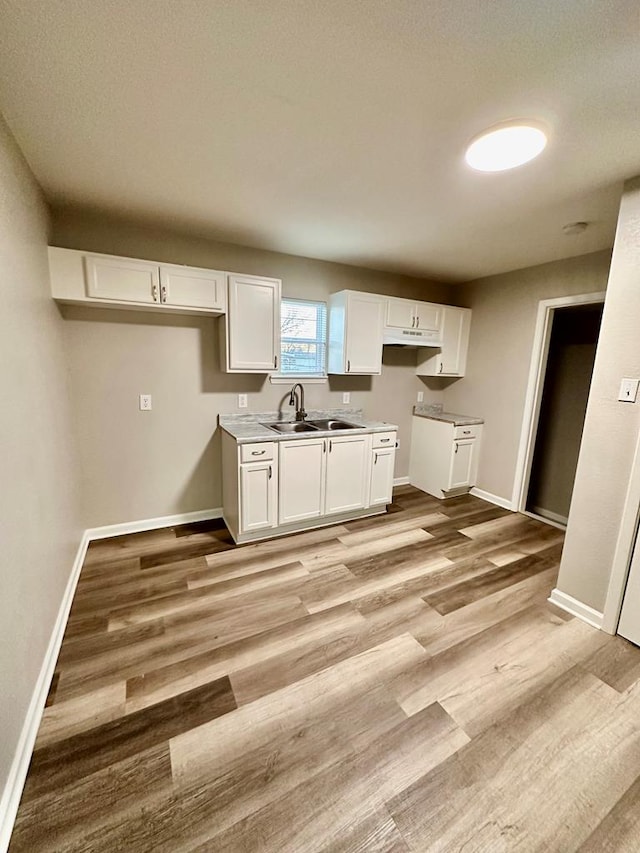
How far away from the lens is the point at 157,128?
4.93 feet

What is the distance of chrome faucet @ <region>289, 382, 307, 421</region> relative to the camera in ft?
11.1

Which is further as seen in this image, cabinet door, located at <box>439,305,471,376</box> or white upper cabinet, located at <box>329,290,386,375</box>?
cabinet door, located at <box>439,305,471,376</box>

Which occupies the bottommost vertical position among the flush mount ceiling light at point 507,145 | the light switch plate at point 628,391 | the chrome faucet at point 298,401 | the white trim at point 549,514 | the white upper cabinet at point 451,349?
the white trim at point 549,514

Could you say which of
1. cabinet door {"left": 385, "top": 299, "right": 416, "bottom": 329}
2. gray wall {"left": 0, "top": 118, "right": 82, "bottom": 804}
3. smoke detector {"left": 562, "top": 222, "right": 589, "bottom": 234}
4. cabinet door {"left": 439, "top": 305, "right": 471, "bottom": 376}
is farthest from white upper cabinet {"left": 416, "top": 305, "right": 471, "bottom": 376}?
gray wall {"left": 0, "top": 118, "right": 82, "bottom": 804}

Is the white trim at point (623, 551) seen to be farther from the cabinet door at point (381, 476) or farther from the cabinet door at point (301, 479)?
the cabinet door at point (301, 479)

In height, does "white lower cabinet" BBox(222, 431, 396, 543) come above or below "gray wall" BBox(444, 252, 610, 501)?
below

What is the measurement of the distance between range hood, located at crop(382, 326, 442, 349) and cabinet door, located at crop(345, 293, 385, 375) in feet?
0.36

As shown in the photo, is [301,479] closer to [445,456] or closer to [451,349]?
[445,456]

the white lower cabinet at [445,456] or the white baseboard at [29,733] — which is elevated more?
the white lower cabinet at [445,456]

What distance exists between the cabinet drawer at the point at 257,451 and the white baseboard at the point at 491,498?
258 cm

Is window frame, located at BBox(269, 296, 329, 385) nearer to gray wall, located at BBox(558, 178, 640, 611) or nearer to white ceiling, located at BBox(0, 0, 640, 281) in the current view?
white ceiling, located at BBox(0, 0, 640, 281)

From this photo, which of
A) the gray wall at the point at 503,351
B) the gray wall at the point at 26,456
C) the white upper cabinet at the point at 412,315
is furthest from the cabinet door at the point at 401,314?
the gray wall at the point at 26,456

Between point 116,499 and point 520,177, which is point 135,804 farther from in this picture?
point 520,177

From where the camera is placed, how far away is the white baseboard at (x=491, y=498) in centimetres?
365
